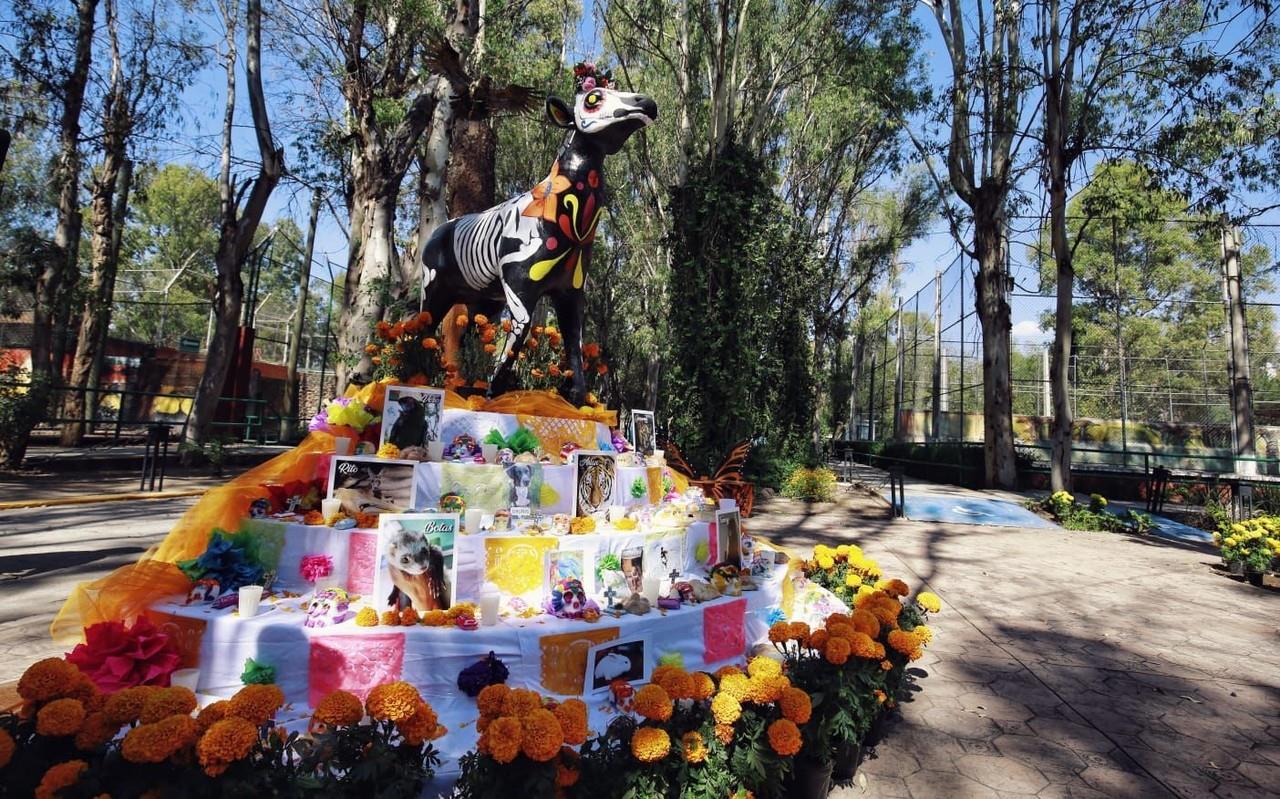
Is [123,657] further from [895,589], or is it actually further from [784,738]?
[895,589]

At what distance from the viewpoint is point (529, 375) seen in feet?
17.9

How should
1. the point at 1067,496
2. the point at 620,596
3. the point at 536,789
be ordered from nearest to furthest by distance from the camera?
the point at 536,789 < the point at 620,596 < the point at 1067,496

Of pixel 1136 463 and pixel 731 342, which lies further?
pixel 1136 463

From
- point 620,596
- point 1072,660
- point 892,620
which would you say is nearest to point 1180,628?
point 1072,660

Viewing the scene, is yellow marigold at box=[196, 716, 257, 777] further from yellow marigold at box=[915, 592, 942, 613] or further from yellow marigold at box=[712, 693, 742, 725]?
yellow marigold at box=[915, 592, 942, 613]

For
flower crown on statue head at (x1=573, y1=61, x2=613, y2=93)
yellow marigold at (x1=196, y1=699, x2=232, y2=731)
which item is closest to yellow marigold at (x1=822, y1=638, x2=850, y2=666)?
yellow marigold at (x1=196, y1=699, x2=232, y2=731)

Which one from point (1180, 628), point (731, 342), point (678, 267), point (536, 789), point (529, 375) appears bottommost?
point (1180, 628)

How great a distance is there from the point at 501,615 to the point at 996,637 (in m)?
3.58

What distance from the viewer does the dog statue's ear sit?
4742mm

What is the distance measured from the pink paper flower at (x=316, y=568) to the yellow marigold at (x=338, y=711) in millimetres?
1336

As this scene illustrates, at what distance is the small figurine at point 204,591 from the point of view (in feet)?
9.25

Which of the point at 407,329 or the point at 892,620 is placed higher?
the point at 407,329

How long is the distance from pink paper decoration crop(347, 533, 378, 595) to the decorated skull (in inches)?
6.1

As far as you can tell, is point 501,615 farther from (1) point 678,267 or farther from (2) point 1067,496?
(2) point 1067,496
